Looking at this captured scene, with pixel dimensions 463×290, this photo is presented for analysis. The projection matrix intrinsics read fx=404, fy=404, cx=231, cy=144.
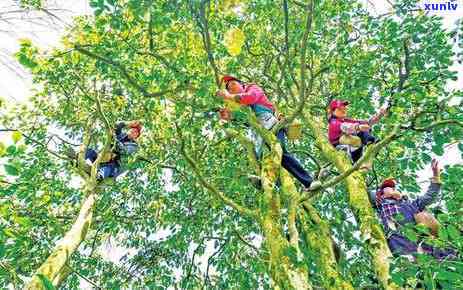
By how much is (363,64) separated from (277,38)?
1706mm

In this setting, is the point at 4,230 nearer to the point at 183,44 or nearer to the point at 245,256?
the point at 183,44

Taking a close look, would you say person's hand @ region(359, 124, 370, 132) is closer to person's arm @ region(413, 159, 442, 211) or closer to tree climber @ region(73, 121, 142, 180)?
person's arm @ region(413, 159, 442, 211)

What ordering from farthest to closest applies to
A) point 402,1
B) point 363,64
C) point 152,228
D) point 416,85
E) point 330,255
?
1. point 152,228
2. point 363,64
3. point 402,1
4. point 416,85
5. point 330,255

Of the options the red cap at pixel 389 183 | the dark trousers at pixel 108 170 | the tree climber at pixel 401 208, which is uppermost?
the dark trousers at pixel 108 170

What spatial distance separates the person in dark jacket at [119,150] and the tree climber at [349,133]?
3.45 meters

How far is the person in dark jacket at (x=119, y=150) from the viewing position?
21.7 ft

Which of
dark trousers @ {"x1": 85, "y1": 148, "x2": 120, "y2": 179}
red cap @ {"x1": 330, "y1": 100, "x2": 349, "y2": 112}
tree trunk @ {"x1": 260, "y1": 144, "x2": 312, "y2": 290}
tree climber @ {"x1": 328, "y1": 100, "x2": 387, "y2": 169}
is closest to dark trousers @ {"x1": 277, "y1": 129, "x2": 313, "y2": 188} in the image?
tree trunk @ {"x1": 260, "y1": 144, "x2": 312, "y2": 290}

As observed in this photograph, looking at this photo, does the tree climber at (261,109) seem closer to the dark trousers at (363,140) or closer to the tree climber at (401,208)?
the dark trousers at (363,140)

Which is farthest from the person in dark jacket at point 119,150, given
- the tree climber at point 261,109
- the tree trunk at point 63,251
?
the tree climber at point 261,109

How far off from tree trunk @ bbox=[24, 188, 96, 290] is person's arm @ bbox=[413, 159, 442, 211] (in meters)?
4.51

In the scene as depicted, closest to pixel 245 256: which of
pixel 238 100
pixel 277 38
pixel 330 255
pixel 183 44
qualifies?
pixel 330 255

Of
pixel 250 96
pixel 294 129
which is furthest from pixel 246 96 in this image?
pixel 294 129

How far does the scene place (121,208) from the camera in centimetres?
839

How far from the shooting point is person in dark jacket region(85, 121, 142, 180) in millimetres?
6621
